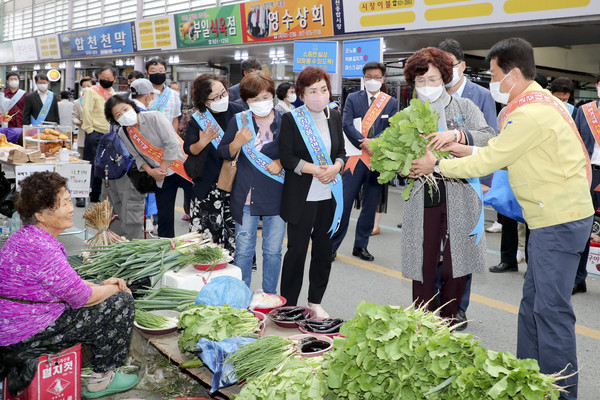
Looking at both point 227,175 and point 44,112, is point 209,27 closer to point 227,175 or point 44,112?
point 44,112

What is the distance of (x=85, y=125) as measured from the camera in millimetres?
9078

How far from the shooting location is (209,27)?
1641 centimetres

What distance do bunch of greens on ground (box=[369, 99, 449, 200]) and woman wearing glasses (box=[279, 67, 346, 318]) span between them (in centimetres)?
76

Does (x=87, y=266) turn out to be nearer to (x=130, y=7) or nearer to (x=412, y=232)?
(x=412, y=232)

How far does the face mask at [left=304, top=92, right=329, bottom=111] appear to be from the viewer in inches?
172

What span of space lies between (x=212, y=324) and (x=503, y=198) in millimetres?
2659

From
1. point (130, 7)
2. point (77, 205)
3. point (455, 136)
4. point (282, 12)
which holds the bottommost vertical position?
point (77, 205)

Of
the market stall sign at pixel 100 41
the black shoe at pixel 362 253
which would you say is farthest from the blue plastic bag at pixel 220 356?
the market stall sign at pixel 100 41

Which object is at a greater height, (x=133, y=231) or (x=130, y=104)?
(x=130, y=104)

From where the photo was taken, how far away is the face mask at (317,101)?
4.38m

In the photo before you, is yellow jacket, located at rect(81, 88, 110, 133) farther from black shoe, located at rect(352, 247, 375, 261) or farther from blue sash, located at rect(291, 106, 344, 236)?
blue sash, located at rect(291, 106, 344, 236)

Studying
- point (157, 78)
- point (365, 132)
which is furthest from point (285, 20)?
point (365, 132)

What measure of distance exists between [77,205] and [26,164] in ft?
11.5

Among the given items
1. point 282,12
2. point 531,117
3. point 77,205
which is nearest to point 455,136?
point 531,117
